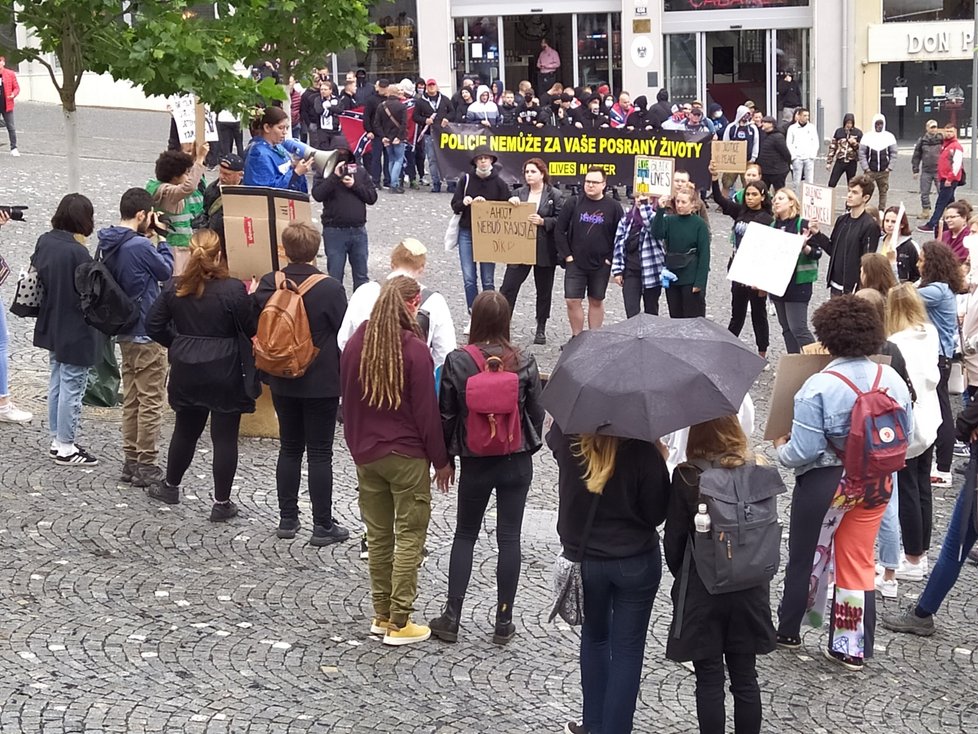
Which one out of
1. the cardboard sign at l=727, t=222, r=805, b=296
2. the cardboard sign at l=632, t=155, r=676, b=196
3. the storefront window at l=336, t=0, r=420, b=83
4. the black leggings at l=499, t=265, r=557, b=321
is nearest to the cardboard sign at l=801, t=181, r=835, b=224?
the cardboard sign at l=727, t=222, r=805, b=296

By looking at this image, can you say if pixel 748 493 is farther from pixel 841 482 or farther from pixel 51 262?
pixel 51 262

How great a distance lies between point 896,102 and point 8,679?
1164 inches

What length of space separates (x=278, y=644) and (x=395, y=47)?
29.1 m

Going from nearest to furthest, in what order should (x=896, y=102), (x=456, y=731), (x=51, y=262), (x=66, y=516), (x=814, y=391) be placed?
1. (x=456, y=731)
2. (x=814, y=391)
3. (x=66, y=516)
4. (x=51, y=262)
5. (x=896, y=102)

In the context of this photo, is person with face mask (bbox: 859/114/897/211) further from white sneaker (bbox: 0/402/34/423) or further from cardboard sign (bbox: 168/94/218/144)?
white sneaker (bbox: 0/402/34/423)

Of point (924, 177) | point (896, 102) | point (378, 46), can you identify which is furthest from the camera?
point (378, 46)

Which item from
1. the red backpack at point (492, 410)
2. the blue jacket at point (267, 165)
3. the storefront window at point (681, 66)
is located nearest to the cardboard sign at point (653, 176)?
the blue jacket at point (267, 165)

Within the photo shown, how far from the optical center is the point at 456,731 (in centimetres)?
577

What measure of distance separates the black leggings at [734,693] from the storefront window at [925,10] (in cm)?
2928

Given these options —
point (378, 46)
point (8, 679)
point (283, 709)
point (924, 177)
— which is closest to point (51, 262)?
point (8, 679)

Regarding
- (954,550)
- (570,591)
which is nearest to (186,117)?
(954,550)

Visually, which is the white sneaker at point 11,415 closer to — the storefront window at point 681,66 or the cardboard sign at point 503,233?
the cardboard sign at point 503,233

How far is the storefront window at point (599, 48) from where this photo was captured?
33969 mm

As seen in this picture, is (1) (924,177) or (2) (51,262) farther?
(1) (924,177)
